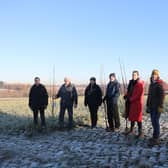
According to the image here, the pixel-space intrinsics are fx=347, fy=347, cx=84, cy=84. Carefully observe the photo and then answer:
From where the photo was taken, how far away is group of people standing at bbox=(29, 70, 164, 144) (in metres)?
9.28

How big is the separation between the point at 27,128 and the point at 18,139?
51.6 inches

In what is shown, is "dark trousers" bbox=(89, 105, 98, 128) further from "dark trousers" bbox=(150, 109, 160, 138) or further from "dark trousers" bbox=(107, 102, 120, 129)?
"dark trousers" bbox=(150, 109, 160, 138)

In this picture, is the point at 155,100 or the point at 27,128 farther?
the point at 27,128

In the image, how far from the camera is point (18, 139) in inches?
475

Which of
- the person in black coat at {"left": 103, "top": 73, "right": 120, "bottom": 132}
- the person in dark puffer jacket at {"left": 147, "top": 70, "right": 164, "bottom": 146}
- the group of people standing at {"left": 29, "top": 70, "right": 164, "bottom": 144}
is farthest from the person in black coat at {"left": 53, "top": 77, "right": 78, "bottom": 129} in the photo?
the person in dark puffer jacket at {"left": 147, "top": 70, "right": 164, "bottom": 146}

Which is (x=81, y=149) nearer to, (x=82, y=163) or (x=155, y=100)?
(x=82, y=163)

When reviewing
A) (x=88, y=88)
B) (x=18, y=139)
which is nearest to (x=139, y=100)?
(x=88, y=88)

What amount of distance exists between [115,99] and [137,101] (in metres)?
1.42

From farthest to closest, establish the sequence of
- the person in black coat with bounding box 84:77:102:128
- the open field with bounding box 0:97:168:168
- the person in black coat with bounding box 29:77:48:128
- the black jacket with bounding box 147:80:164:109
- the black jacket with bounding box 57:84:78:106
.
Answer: the person in black coat with bounding box 29:77:48:128, the black jacket with bounding box 57:84:78:106, the person in black coat with bounding box 84:77:102:128, the black jacket with bounding box 147:80:164:109, the open field with bounding box 0:97:168:168

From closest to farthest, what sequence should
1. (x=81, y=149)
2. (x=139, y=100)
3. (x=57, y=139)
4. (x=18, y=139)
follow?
(x=81, y=149) < (x=139, y=100) < (x=57, y=139) < (x=18, y=139)

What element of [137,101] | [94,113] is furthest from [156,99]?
[94,113]

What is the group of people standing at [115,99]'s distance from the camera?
928 cm

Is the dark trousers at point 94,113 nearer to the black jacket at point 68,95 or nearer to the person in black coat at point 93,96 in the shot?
the person in black coat at point 93,96

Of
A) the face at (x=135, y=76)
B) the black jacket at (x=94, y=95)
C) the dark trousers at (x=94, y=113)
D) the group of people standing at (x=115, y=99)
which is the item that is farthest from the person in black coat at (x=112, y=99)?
the face at (x=135, y=76)
